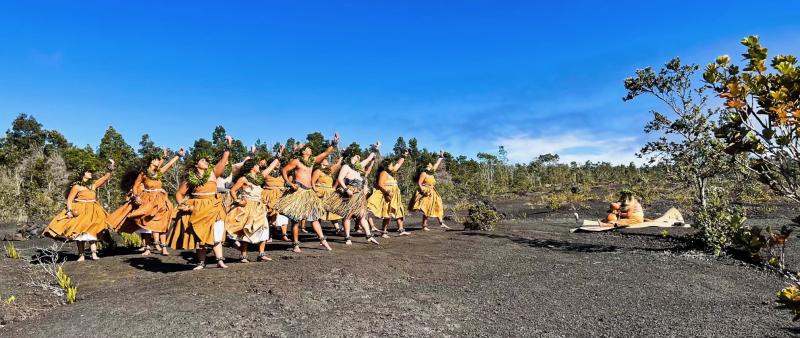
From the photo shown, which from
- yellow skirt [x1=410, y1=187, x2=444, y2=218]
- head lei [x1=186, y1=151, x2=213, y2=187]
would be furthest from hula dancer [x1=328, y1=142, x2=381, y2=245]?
head lei [x1=186, y1=151, x2=213, y2=187]

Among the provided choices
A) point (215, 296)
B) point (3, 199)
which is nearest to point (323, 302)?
point (215, 296)

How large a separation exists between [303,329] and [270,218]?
5.28 m

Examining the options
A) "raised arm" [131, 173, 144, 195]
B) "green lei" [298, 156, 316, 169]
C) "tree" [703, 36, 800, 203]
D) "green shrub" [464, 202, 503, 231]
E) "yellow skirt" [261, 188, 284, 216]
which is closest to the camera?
"tree" [703, 36, 800, 203]

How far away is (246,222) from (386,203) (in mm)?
3597

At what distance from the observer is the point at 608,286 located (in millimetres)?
5488

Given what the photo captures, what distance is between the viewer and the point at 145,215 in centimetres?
748

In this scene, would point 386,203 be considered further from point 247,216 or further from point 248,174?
point 247,216

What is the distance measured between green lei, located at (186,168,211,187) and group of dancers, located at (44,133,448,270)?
12 millimetres

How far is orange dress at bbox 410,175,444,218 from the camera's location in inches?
411

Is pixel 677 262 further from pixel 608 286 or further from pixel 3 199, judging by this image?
pixel 3 199

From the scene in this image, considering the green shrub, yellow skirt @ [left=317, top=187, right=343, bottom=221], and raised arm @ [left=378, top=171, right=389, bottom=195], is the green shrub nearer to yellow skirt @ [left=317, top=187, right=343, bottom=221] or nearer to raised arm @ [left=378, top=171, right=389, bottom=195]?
raised arm @ [left=378, top=171, right=389, bottom=195]

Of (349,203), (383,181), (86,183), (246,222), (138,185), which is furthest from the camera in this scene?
(383,181)

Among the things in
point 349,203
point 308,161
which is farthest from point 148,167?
point 349,203

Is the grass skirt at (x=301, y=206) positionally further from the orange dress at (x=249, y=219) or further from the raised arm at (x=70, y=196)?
the raised arm at (x=70, y=196)
